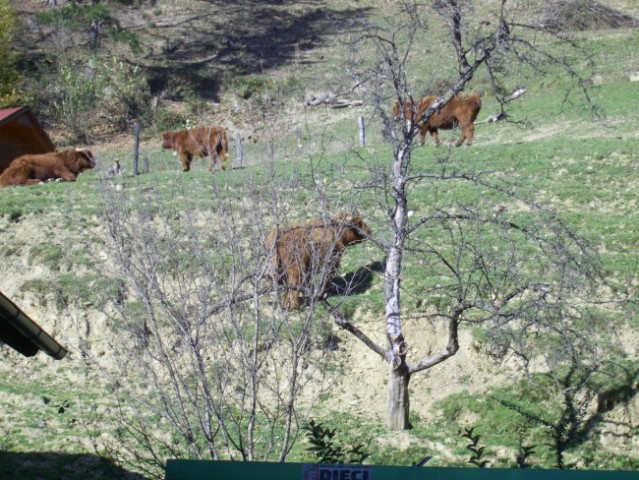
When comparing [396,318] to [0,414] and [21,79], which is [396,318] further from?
[21,79]

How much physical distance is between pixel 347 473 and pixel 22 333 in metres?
4.11

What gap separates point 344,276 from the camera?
45.8 feet

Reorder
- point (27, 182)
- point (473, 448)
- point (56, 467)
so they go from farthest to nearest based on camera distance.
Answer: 1. point (27, 182)
2. point (56, 467)
3. point (473, 448)

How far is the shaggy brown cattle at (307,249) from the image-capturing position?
29.4 feet

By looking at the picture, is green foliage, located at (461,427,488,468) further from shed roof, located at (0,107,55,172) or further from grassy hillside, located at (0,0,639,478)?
shed roof, located at (0,107,55,172)

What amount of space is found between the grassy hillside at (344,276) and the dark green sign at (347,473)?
3538 millimetres

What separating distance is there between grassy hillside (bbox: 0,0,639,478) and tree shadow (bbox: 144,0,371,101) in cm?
2206

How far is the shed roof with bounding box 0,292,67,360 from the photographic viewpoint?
784 cm

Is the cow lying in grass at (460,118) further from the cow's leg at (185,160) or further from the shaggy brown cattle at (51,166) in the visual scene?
the shaggy brown cattle at (51,166)

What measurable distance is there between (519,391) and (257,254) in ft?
16.9

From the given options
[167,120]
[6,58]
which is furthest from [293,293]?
[6,58]

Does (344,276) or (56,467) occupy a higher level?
(344,276)

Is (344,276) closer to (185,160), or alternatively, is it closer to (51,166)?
(51,166)

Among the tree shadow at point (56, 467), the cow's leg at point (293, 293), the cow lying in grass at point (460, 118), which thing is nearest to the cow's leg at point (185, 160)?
the cow lying in grass at point (460, 118)
